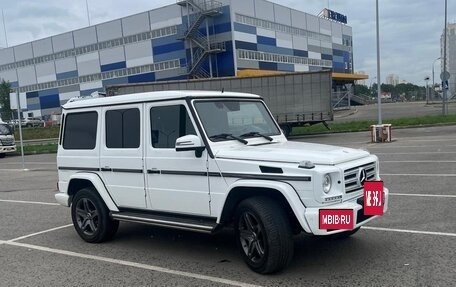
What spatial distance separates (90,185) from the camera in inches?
275

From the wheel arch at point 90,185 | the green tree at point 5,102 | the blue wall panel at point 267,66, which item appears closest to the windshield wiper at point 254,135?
the wheel arch at point 90,185

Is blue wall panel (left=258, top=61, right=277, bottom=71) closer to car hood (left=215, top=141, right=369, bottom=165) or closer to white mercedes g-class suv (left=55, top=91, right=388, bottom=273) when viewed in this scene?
white mercedes g-class suv (left=55, top=91, right=388, bottom=273)

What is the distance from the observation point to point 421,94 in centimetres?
10650

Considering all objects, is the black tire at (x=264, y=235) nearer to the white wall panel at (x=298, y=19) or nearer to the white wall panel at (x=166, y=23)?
the white wall panel at (x=166, y=23)

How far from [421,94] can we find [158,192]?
11083 cm

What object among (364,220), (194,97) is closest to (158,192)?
(194,97)

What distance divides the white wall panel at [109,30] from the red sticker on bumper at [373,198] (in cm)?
6286

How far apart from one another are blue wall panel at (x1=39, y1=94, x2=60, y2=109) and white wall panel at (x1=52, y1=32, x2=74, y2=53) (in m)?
7.29

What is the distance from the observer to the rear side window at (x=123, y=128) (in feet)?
20.5

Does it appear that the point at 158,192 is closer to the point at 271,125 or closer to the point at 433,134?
the point at 271,125

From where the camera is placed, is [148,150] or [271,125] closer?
[148,150]

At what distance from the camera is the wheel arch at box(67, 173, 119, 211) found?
6543 mm

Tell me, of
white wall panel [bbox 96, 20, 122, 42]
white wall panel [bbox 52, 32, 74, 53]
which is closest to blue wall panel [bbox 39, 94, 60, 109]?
white wall panel [bbox 52, 32, 74, 53]

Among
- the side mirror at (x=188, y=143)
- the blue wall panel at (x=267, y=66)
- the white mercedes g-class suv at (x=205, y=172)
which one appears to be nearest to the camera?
the white mercedes g-class suv at (x=205, y=172)
